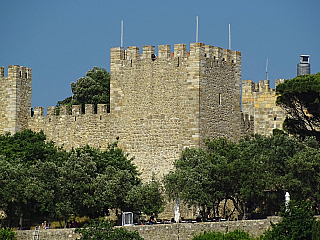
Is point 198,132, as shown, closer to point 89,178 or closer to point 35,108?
point 89,178

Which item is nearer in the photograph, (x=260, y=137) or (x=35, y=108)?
(x=260, y=137)

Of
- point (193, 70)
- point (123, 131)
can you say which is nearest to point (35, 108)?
point (123, 131)

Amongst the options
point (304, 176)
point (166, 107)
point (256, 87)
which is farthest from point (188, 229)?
point (256, 87)

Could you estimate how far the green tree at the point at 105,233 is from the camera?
39.2 metres

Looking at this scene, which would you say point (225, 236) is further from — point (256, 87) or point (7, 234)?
point (256, 87)

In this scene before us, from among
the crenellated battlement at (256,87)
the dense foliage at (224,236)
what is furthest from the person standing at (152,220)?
the crenellated battlement at (256,87)

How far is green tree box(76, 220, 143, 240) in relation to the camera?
128 feet

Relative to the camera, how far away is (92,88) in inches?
2228

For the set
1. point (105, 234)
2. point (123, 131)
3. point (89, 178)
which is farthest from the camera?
point (123, 131)

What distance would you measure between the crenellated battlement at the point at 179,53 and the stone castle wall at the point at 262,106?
2879 millimetres

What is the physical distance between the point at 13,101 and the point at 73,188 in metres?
8.82

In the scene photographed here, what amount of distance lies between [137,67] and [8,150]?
21.7 ft

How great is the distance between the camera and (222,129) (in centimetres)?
4500

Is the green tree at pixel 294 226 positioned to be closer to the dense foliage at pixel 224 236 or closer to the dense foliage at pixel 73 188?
the dense foliage at pixel 224 236
